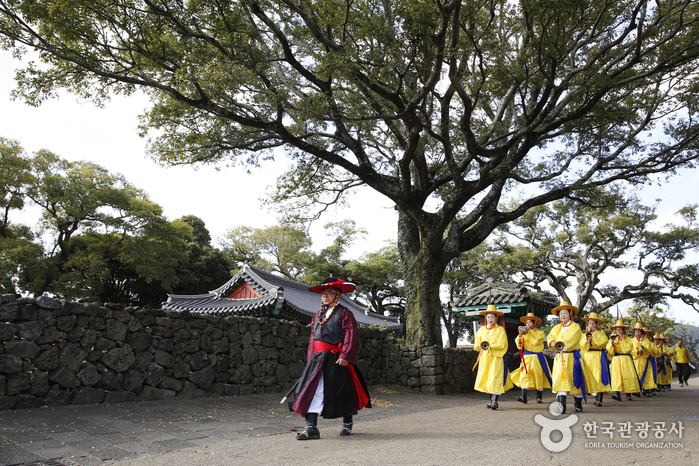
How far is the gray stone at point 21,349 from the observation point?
5867 millimetres

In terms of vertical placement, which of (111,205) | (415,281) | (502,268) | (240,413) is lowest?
(240,413)

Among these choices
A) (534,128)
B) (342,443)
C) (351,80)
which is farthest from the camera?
(534,128)

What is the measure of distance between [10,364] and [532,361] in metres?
8.90

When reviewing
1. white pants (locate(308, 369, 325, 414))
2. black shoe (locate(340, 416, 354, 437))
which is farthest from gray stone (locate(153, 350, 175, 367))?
black shoe (locate(340, 416, 354, 437))

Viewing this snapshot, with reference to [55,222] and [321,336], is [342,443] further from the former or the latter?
[55,222]

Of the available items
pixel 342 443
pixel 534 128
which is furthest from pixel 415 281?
pixel 342 443

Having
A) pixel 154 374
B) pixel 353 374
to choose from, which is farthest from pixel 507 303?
pixel 154 374

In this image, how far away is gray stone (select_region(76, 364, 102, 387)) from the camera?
21.4ft

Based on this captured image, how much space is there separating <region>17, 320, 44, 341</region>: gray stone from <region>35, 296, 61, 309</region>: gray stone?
22 centimetres

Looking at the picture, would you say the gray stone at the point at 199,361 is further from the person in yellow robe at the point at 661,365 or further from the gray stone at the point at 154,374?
the person in yellow robe at the point at 661,365

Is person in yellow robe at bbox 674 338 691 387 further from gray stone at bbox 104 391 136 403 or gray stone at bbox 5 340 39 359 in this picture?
gray stone at bbox 5 340 39 359

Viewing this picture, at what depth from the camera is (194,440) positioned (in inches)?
191

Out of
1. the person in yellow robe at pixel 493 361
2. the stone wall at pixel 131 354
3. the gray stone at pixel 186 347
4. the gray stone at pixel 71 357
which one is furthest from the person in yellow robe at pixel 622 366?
the gray stone at pixel 71 357

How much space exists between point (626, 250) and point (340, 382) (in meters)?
23.1
